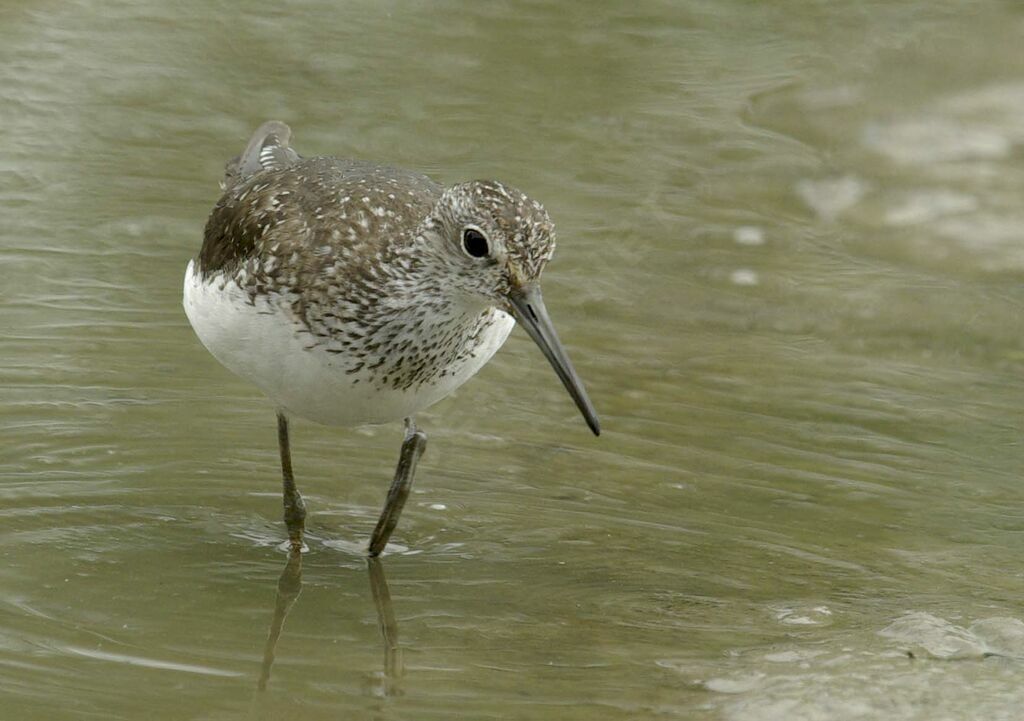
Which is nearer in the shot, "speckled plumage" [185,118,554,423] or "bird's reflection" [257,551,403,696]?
"bird's reflection" [257,551,403,696]

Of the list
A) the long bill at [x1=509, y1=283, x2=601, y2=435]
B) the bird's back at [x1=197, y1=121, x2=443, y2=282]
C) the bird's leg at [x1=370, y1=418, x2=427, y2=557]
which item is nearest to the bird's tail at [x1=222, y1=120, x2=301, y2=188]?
the bird's back at [x1=197, y1=121, x2=443, y2=282]

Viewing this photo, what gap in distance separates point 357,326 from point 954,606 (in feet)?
7.94

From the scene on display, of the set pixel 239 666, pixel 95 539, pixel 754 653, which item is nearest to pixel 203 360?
pixel 95 539

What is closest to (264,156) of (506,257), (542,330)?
(506,257)

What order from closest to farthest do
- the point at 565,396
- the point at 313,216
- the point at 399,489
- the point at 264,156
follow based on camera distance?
the point at 313,216
the point at 399,489
the point at 264,156
the point at 565,396

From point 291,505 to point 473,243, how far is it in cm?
149

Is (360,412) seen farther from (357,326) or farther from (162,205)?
(162,205)

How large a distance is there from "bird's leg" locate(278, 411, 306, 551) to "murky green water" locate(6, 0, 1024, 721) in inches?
4.1

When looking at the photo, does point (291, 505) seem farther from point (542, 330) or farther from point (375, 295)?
point (542, 330)

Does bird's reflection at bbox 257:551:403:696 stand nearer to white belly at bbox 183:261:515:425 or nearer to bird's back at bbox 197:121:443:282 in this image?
white belly at bbox 183:261:515:425

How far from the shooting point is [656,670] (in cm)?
585

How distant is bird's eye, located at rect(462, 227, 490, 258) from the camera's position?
6.04m

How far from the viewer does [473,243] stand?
606 cm

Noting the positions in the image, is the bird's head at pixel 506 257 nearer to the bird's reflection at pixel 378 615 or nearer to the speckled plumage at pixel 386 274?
the speckled plumage at pixel 386 274
